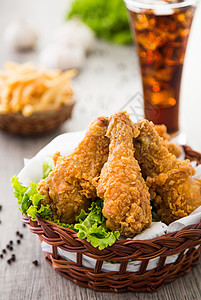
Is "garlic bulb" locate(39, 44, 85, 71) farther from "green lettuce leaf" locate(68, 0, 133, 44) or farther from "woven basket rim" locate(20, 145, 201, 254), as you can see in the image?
"woven basket rim" locate(20, 145, 201, 254)

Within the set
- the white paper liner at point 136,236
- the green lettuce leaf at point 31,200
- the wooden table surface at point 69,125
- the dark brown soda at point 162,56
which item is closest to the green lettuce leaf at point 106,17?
the wooden table surface at point 69,125

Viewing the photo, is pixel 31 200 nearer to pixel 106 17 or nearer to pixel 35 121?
pixel 35 121

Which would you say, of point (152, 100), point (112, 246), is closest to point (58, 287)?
point (112, 246)

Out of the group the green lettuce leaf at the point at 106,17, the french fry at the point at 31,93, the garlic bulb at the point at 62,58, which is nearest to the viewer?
the french fry at the point at 31,93

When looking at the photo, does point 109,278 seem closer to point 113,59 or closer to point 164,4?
point 164,4

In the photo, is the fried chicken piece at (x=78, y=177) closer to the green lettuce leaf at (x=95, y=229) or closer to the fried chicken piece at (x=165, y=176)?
the green lettuce leaf at (x=95, y=229)

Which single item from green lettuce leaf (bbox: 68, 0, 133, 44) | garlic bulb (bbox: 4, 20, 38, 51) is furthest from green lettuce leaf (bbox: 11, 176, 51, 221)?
green lettuce leaf (bbox: 68, 0, 133, 44)
